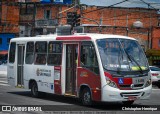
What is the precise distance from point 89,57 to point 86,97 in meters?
1.50

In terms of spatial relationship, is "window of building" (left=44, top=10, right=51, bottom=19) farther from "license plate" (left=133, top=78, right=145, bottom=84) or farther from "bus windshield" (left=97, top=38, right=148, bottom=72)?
"license plate" (left=133, top=78, right=145, bottom=84)

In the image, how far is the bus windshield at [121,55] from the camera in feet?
52.2

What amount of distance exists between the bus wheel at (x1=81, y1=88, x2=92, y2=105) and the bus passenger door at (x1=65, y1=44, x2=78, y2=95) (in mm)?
698

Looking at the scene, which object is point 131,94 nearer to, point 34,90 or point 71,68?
point 71,68

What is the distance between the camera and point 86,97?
54.3 ft

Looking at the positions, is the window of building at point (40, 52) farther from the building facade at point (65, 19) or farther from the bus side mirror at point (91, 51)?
the building facade at point (65, 19)

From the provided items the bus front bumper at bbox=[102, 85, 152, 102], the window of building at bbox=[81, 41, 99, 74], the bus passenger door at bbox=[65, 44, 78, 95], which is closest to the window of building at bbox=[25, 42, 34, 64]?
the bus passenger door at bbox=[65, 44, 78, 95]

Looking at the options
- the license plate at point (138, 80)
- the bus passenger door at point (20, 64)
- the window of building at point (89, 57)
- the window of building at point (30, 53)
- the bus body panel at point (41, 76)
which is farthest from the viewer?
the bus passenger door at point (20, 64)

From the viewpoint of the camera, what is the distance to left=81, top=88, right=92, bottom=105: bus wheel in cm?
1639

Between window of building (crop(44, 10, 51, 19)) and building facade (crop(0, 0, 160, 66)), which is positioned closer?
building facade (crop(0, 0, 160, 66))

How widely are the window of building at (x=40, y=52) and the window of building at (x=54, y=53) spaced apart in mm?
415

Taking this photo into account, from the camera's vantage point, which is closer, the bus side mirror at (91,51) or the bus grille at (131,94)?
the bus grille at (131,94)

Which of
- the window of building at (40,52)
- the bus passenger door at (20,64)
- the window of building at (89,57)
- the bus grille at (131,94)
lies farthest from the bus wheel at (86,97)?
the bus passenger door at (20,64)

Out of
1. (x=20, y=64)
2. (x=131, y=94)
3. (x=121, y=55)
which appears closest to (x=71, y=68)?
(x=121, y=55)
